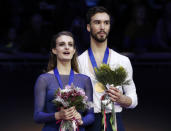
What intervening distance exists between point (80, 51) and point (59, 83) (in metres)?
0.74

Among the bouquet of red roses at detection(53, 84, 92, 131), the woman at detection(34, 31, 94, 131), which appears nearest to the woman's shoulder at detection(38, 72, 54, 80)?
the woman at detection(34, 31, 94, 131)

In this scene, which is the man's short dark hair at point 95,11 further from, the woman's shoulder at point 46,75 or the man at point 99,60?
the woman's shoulder at point 46,75

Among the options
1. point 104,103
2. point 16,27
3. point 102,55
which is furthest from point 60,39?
point 16,27

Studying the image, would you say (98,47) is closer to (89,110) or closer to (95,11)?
(95,11)

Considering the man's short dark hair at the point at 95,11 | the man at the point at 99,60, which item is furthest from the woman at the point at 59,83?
the man's short dark hair at the point at 95,11

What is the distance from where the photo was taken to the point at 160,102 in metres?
5.89

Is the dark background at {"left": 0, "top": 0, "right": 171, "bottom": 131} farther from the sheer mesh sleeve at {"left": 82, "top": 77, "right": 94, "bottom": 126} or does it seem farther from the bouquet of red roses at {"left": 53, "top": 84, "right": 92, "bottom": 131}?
the bouquet of red roses at {"left": 53, "top": 84, "right": 92, "bottom": 131}

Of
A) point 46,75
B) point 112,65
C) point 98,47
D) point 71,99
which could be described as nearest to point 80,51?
point 98,47

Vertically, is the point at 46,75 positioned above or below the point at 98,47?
below

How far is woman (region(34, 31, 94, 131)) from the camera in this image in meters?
3.19

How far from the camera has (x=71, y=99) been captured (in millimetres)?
3121

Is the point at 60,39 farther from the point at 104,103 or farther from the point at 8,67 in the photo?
the point at 8,67

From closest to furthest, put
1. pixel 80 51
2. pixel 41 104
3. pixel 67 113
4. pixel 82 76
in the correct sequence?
pixel 67 113, pixel 41 104, pixel 82 76, pixel 80 51

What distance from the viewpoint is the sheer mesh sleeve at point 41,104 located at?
318cm
